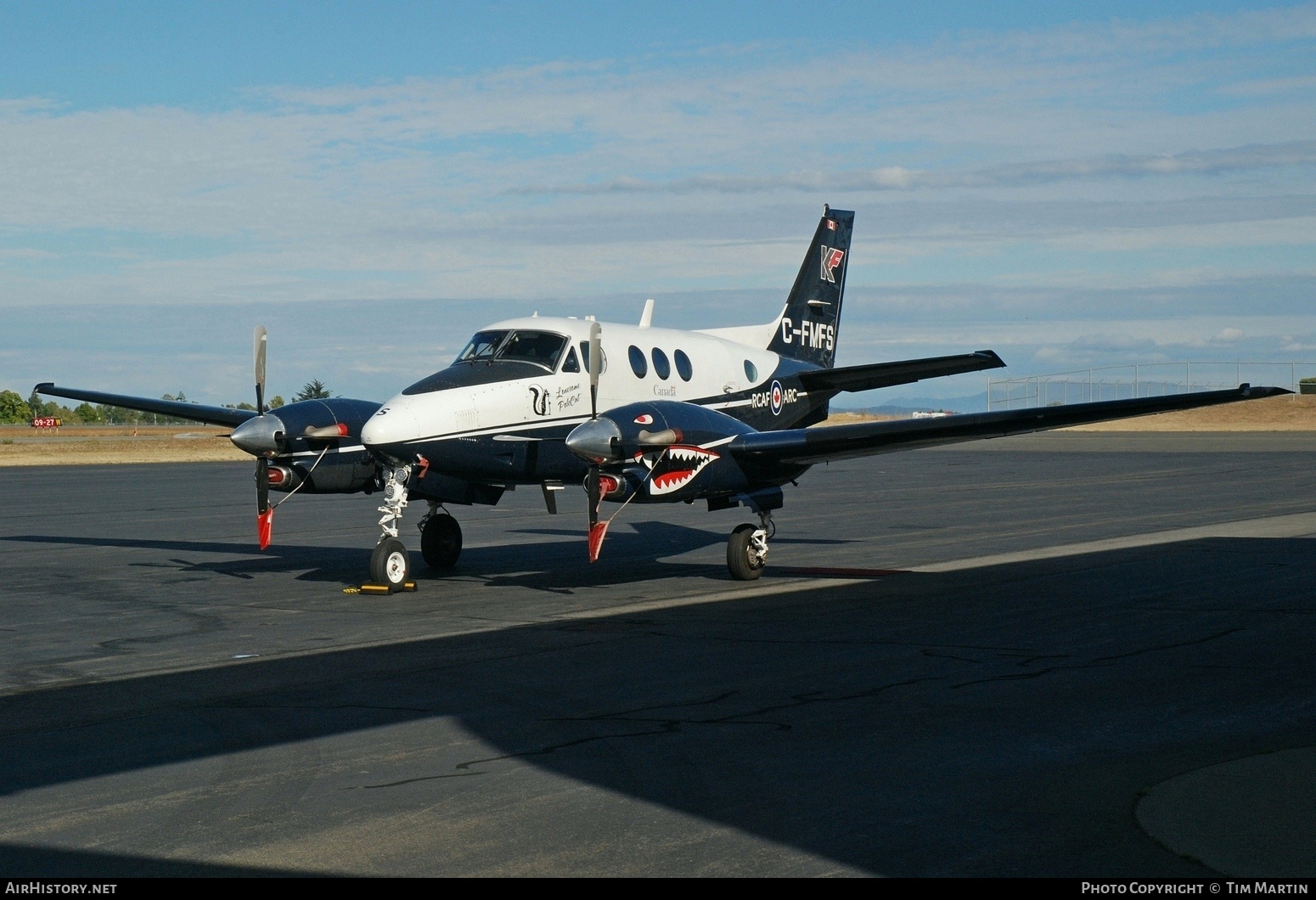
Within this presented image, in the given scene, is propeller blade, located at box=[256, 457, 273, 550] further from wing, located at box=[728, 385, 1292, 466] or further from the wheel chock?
wing, located at box=[728, 385, 1292, 466]

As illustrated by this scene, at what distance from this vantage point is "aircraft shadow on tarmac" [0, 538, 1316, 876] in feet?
21.5

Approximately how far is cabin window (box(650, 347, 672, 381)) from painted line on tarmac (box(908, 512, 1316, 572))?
4493 mm

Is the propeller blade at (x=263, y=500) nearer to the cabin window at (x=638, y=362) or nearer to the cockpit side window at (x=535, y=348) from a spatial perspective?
the cockpit side window at (x=535, y=348)

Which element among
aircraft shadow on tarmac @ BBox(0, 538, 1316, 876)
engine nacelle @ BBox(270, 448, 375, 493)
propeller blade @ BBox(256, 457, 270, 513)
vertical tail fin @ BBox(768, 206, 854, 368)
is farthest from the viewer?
vertical tail fin @ BBox(768, 206, 854, 368)

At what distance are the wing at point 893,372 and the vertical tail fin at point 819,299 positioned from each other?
2.03m

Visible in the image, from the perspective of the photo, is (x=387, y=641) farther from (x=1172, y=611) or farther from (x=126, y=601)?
(x=1172, y=611)

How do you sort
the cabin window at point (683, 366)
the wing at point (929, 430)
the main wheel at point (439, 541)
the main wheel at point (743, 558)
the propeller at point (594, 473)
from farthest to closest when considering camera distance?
the cabin window at point (683, 366) < the main wheel at point (439, 541) < the main wheel at point (743, 558) < the propeller at point (594, 473) < the wing at point (929, 430)

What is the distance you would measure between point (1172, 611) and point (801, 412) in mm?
9250

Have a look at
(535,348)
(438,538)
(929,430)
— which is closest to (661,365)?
(535,348)

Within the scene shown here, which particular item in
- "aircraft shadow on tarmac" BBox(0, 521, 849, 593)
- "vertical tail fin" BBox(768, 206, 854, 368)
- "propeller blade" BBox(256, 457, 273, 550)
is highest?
"vertical tail fin" BBox(768, 206, 854, 368)

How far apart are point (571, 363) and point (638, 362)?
4.95ft

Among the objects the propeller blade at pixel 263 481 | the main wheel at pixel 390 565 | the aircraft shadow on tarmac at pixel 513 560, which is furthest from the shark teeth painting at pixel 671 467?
the propeller blade at pixel 263 481

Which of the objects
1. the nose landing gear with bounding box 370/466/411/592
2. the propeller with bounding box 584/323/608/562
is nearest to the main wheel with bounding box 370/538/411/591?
the nose landing gear with bounding box 370/466/411/592

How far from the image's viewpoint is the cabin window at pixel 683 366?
1958cm
